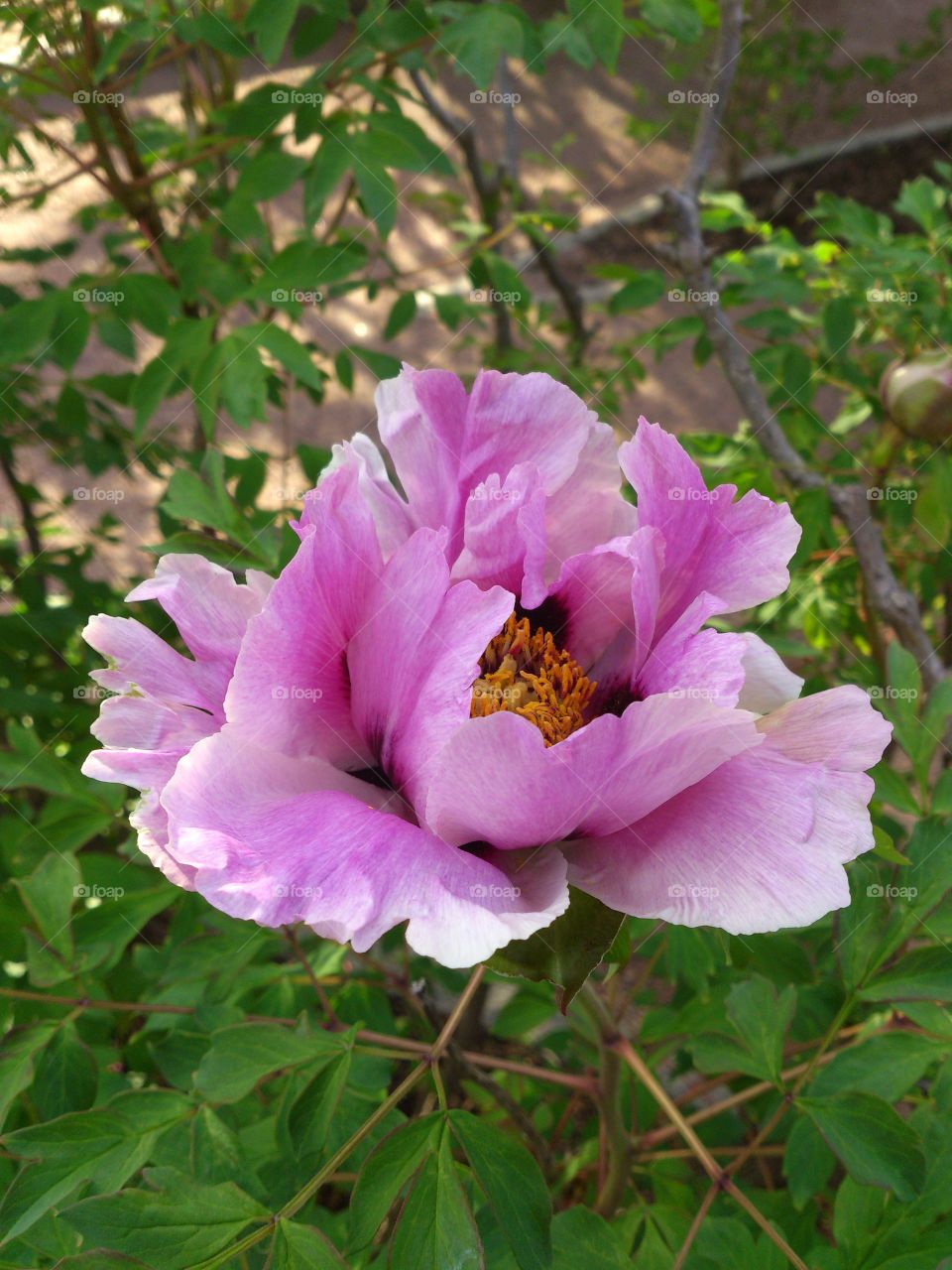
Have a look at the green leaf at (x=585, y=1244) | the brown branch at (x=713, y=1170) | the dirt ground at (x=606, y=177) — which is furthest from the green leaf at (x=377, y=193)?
the dirt ground at (x=606, y=177)

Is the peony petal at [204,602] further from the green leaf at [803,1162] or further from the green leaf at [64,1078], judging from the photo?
the green leaf at [803,1162]

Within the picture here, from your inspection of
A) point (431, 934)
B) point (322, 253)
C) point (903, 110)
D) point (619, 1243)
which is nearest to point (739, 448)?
point (322, 253)

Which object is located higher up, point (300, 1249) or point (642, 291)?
point (642, 291)

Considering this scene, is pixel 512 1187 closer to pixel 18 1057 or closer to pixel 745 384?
pixel 18 1057

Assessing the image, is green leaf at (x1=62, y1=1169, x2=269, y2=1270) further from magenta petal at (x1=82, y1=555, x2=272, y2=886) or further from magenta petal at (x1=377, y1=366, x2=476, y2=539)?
magenta petal at (x1=377, y1=366, x2=476, y2=539)

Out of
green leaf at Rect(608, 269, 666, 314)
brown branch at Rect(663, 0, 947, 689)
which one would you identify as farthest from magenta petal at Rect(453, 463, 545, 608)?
green leaf at Rect(608, 269, 666, 314)

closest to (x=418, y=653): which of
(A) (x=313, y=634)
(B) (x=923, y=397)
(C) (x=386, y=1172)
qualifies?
(A) (x=313, y=634)
